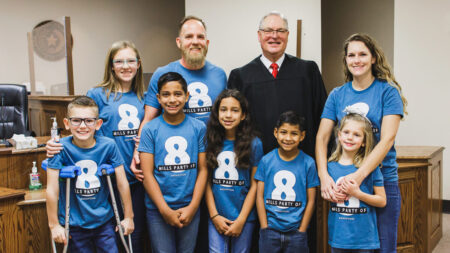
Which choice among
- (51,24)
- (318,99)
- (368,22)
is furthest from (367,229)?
(51,24)

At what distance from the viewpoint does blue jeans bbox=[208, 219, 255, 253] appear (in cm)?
221

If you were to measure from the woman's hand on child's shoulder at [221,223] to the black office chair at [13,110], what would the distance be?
3429 mm

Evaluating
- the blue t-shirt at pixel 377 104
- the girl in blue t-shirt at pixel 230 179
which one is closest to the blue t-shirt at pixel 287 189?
the girl in blue t-shirt at pixel 230 179

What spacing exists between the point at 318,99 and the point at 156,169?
1.08 meters

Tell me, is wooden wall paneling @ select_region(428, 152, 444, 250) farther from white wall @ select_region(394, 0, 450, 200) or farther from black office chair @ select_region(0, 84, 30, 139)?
black office chair @ select_region(0, 84, 30, 139)

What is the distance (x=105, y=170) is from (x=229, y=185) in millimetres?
665

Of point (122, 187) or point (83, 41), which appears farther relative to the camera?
point (83, 41)

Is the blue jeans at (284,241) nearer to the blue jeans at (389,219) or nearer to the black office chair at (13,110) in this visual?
the blue jeans at (389,219)

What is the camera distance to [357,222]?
1959 mm

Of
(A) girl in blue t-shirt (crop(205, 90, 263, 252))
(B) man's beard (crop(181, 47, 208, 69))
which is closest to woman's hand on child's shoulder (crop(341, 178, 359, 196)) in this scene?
(A) girl in blue t-shirt (crop(205, 90, 263, 252))

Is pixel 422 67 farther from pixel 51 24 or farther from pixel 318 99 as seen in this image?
pixel 51 24

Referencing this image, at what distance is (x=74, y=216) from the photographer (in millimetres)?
2037

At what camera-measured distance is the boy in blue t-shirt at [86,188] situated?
6.61 ft

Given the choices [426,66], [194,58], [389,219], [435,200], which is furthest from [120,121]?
[426,66]
